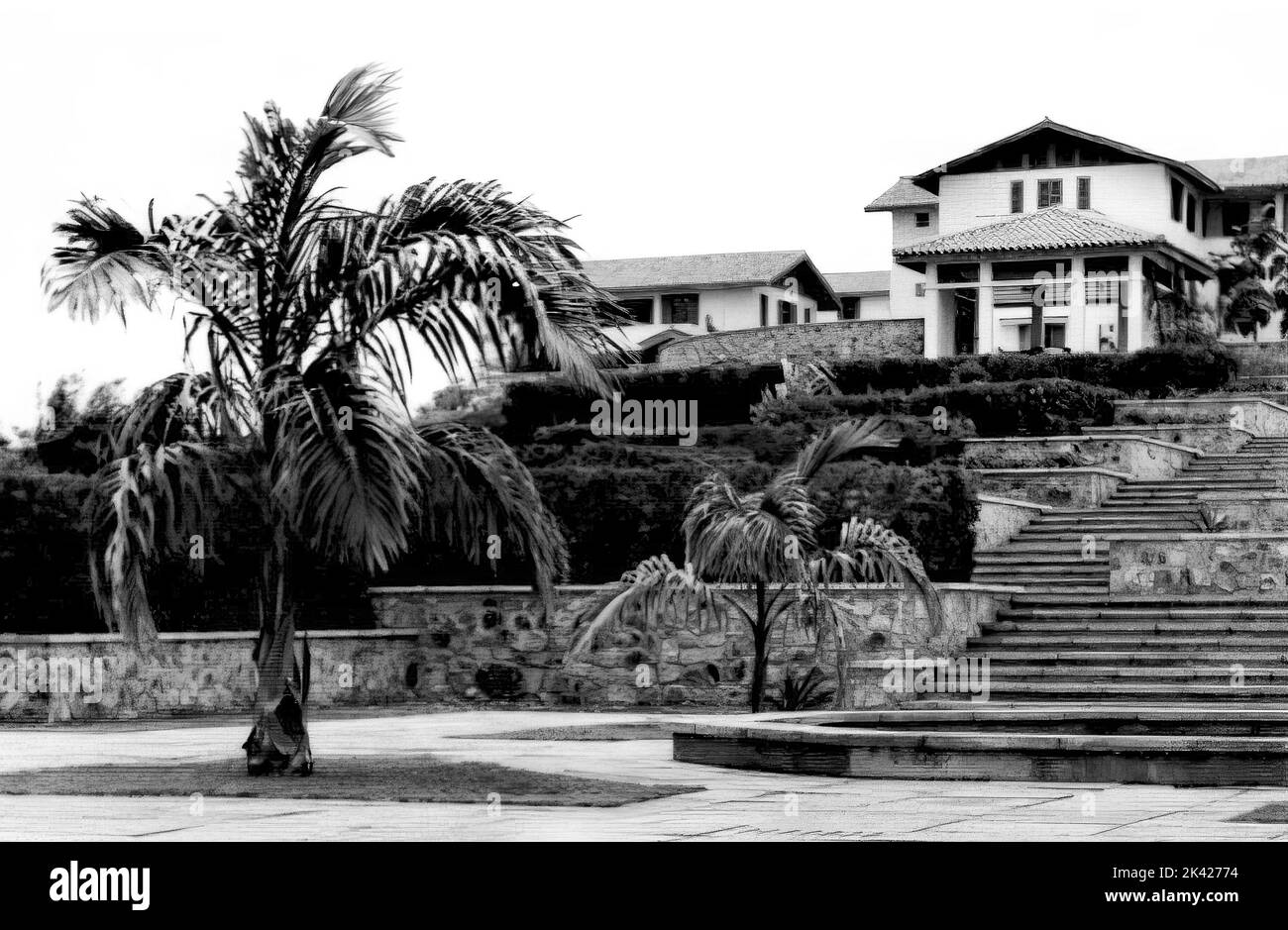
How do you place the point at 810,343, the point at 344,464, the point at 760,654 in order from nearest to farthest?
1. the point at 344,464
2. the point at 760,654
3. the point at 810,343

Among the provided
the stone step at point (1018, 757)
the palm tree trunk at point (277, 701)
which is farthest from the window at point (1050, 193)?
the palm tree trunk at point (277, 701)

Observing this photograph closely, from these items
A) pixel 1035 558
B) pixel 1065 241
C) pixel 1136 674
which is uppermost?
pixel 1065 241

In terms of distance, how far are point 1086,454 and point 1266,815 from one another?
17.8 m

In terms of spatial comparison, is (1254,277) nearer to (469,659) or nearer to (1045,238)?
(1045,238)

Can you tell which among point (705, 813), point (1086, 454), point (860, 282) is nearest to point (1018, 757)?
point (705, 813)

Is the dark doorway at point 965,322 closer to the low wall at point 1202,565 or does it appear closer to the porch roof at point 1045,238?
the porch roof at point 1045,238

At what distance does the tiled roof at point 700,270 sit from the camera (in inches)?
2357

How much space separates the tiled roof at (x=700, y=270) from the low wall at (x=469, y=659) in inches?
1577

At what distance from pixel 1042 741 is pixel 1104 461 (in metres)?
15.6

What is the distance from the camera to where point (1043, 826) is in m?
9.05

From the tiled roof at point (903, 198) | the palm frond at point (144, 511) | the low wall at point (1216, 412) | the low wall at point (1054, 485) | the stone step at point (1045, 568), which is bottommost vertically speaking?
the stone step at point (1045, 568)

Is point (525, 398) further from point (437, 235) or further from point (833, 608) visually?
point (437, 235)

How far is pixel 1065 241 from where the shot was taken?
42344mm

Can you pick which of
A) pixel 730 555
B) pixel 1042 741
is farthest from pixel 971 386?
pixel 1042 741
